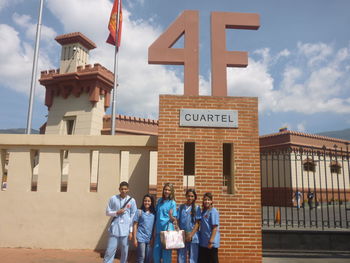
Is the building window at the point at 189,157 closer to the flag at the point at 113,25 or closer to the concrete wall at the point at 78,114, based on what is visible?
the flag at the point at 113,25

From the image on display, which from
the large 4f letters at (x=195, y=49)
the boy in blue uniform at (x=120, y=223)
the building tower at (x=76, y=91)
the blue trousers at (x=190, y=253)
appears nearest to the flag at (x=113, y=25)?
the building tower at (x=76, y=91)

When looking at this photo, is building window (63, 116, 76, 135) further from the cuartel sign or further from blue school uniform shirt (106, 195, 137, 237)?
blue school uniform shirt (106, 195, 137, 237)

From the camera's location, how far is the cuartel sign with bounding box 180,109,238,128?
5895 millimetres

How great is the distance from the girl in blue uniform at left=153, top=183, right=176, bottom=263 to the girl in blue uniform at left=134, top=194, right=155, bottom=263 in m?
0.15

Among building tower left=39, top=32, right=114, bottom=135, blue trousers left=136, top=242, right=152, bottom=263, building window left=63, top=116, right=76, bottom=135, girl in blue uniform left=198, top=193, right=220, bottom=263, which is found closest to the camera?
girl in blue uniform left=198, top=193, right=220, bottom=263

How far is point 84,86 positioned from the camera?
1853 cm

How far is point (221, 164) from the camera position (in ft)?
19.0

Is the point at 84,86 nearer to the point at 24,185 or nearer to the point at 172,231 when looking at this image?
the point at 24,185

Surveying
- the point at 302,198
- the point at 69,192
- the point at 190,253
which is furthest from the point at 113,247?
the point at 302,198

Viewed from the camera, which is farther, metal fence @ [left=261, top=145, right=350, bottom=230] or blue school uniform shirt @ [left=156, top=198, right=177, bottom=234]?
metal fence @ [left=261, top=145, right=350, bottom=230]

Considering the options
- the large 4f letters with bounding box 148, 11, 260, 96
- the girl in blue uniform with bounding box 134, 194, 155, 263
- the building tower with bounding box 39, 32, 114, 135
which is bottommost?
the girl in blue uniform with bounding box 134, 194, 155, 263

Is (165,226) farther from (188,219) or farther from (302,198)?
(302,198)

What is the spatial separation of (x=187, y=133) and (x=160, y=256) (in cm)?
240

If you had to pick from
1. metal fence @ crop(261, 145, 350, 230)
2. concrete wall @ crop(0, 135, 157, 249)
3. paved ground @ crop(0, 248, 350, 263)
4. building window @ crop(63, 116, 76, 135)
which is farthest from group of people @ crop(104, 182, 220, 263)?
building window @ crop(63, 116, 76, 135)
